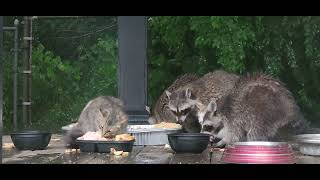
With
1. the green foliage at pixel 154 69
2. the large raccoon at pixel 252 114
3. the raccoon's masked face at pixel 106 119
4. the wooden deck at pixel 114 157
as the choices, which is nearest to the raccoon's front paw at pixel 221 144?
the large raccoon at pixel 252 114

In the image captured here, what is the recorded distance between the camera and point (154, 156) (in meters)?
3.70

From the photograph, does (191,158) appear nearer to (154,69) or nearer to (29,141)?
(29,141)

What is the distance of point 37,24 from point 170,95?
2752 millimetres

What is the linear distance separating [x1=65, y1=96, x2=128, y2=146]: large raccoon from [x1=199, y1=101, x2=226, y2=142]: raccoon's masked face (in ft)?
1.99

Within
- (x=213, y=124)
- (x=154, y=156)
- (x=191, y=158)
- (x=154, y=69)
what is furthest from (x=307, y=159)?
(x=154, y=69)

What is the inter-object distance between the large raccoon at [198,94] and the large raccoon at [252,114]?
1.94 ft

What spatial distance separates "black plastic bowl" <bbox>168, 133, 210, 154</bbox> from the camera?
148 inches

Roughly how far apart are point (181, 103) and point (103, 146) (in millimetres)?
1689

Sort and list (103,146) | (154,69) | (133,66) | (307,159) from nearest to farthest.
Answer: (307,159), (103,146), (133,66), (154,69)

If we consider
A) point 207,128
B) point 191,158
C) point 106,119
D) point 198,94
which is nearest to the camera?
point 191,158

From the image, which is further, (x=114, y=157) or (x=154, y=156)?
(x=154, y=156)
